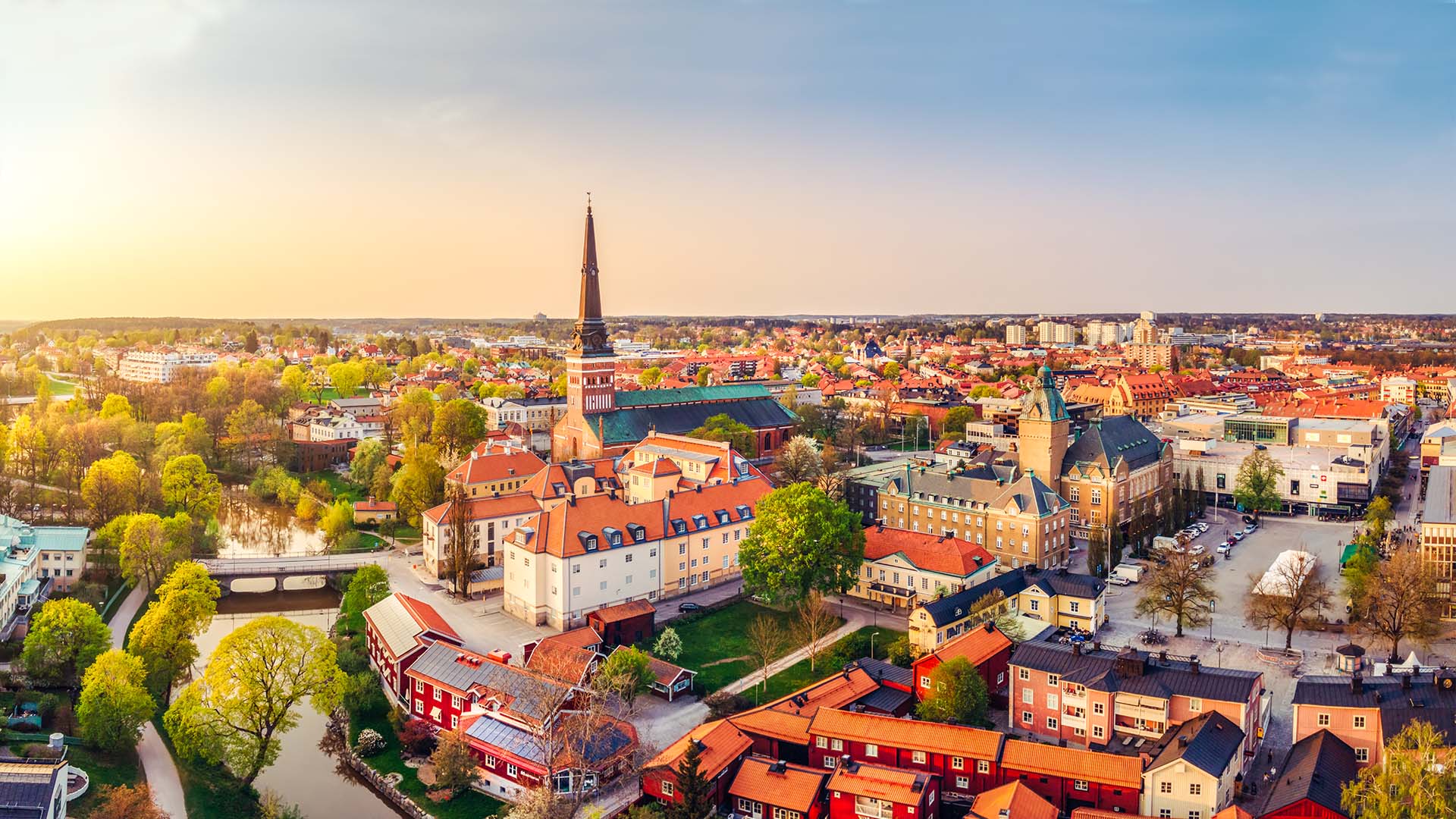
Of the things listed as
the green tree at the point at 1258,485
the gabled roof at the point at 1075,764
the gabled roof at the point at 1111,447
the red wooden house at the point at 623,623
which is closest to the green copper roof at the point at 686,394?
the gabled roof at the point at 1111,447

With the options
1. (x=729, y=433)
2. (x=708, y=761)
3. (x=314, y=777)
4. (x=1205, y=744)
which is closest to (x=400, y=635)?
(x=314, y=777)

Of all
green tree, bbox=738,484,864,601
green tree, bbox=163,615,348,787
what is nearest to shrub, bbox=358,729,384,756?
green tree, bbox=163,615,348,787

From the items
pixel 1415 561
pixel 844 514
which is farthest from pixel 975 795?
pixel 1415 561

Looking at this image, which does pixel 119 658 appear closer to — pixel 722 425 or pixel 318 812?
pixel 318 812

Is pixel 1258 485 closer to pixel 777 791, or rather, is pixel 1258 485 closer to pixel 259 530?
pixel 777 791

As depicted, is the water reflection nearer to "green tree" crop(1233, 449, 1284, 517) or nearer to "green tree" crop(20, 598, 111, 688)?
"green tree" crop(20, 598, 111, 688)
